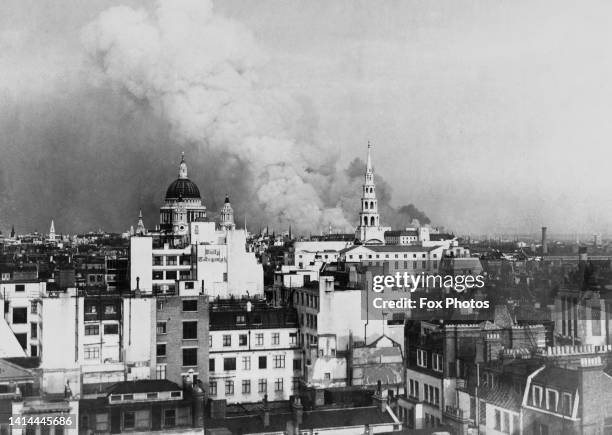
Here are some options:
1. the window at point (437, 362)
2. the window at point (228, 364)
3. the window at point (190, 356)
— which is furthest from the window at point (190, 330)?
the window at point (437, 362)

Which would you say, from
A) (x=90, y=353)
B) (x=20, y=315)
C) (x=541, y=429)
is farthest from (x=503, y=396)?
(x=20, y=315)

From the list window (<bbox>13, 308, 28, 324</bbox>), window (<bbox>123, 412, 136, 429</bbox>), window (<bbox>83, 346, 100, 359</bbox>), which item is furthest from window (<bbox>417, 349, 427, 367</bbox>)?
window (<bbox>13, 308, 28, 324</bbox>)

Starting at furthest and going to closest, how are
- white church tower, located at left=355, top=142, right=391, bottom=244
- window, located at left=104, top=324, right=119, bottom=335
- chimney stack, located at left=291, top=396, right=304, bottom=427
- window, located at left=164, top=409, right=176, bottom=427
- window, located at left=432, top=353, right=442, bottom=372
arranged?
white church tower, located at left=355, top=142, right=391, bottom=244, window, located at left=104, top=324, right=119, bottom=335, window, located at left=432, top=353, right=442, bottom=372, chimney stack, located at left=291, top=396, right=304, bottom=427, window, located at left=164, top=409, right=176, bottom=427

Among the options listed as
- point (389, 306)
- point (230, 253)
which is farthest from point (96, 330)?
point (230, 253)

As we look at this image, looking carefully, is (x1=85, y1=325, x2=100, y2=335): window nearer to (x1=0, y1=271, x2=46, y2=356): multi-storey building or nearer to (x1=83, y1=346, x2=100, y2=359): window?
(x1=83, y1=346, x2=100, y2=359): window

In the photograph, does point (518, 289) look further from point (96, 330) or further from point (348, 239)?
point (348, 239)

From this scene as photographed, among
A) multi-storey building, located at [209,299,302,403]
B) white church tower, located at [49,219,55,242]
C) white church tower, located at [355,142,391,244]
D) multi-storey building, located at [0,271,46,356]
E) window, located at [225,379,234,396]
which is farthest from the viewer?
white church tower, located at [355,142,391,244]

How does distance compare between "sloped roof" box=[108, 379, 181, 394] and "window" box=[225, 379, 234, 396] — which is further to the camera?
"window" box=[225, 379, 234, 396]
